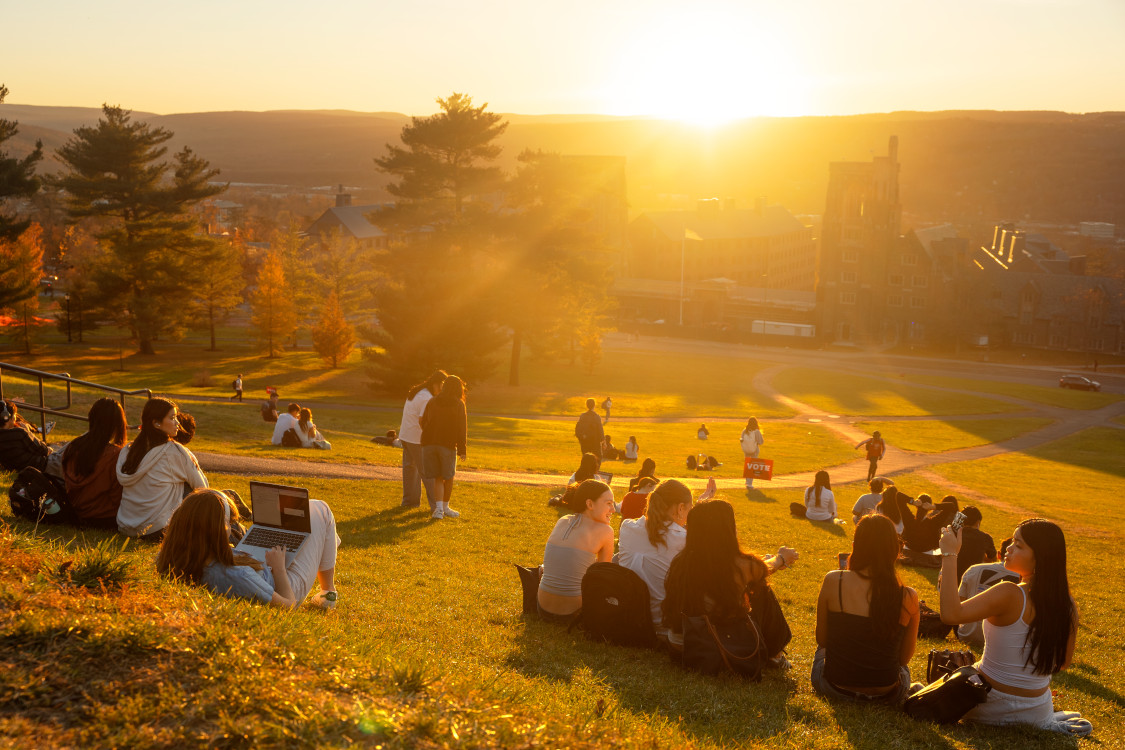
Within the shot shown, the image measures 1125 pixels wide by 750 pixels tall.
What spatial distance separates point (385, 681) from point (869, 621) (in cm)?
386

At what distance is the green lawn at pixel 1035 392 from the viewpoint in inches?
2283

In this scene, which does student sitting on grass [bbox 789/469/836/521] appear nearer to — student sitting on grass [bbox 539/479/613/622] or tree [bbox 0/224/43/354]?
student sitting on grass [bbox 539/479/613/622]

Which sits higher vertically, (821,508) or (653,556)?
(653,556)

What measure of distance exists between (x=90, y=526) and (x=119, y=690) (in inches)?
238

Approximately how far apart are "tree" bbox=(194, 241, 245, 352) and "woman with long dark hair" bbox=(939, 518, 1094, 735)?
62.3m

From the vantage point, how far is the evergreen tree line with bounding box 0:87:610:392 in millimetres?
48531

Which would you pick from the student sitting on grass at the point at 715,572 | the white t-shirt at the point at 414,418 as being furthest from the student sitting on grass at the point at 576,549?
the white t-shirt at the point at 414,418

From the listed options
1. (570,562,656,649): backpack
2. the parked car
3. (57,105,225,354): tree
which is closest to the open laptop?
(570,562,656,649): backpack

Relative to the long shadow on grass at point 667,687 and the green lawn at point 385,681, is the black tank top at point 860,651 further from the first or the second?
A: the long shadow on grass at point 667,687

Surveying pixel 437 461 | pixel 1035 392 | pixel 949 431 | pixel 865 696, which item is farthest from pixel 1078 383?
pixel 865 696

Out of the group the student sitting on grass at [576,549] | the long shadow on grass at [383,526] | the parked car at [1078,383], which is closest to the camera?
the student sitting on grass at [576,549]

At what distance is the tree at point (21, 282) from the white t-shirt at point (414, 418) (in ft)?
143

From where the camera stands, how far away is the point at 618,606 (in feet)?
25.9

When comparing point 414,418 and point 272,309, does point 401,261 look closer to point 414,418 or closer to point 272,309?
point 272,309
